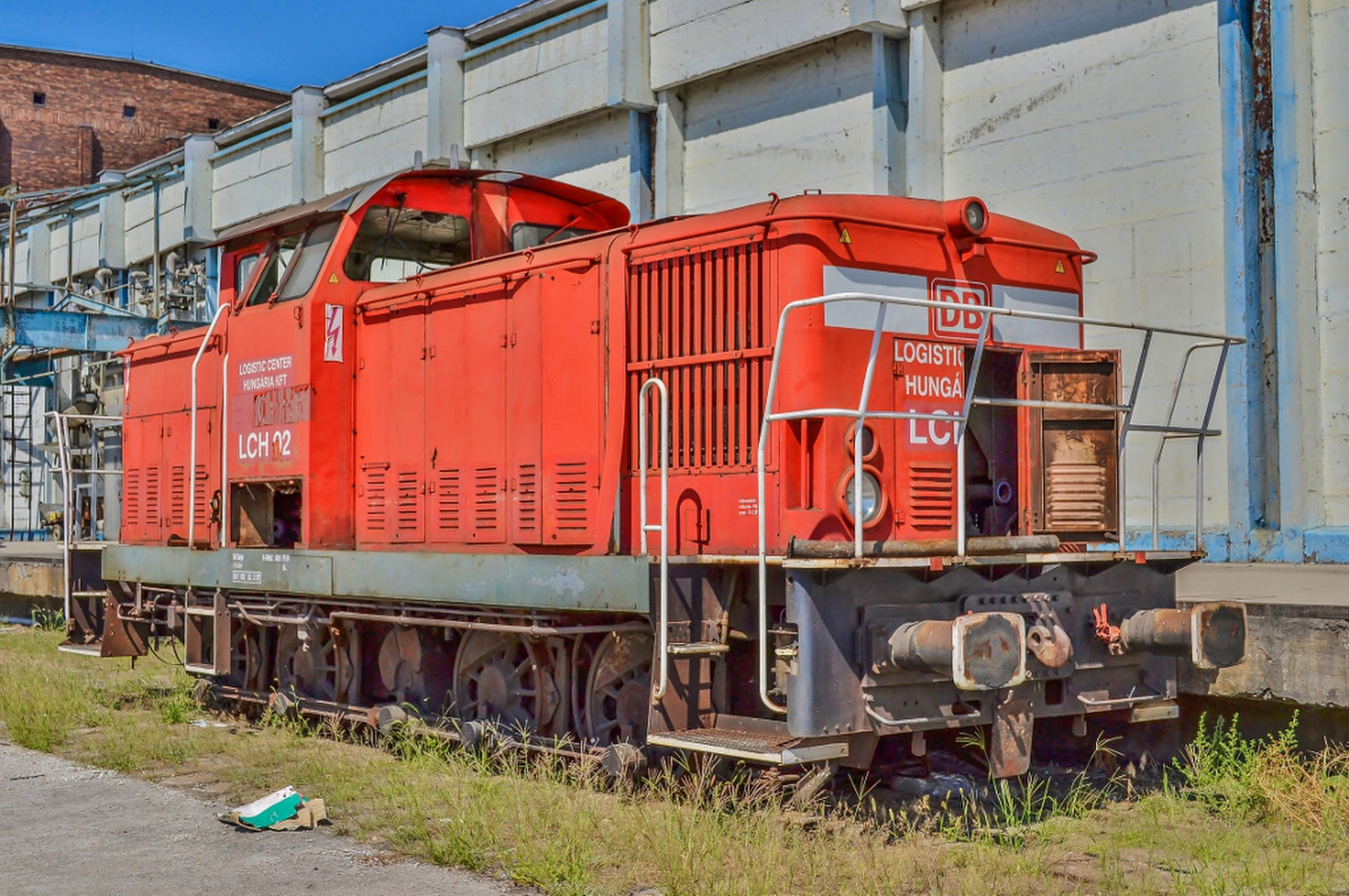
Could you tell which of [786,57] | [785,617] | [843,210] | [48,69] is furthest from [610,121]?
[48,69]

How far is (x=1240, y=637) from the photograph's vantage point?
6.14m

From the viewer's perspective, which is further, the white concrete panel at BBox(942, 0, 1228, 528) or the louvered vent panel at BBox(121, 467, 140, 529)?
the white concrete panel at BBox(942, 0, 1228, 528)

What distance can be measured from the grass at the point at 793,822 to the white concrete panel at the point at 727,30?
8.03 m

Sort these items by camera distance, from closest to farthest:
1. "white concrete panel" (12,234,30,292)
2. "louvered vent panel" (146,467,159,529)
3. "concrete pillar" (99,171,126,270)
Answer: "louvered vent panel" (146,467,159,529)
"concrete pillar" (99,171,126,270)
"white concrete panel" (12,234,30,292)

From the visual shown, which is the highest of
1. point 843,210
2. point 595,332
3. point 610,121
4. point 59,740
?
point 610,121

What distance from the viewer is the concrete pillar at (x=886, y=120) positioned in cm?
1259

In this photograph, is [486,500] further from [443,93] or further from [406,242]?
[443,93]

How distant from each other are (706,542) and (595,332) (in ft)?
4.07

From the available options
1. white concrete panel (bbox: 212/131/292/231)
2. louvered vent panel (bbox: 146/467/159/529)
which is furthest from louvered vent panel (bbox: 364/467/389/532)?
white concrete panel (bbox: 212/131/292/231)

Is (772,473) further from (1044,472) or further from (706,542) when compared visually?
(1044,472)

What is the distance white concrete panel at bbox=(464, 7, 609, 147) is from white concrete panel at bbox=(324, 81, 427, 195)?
83 cm

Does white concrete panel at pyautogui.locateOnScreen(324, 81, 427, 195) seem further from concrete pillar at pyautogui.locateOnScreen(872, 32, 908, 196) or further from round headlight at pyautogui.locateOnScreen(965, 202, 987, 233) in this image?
round headlight at pyautogui.locateOnScreen(965, 202, 987, 233)

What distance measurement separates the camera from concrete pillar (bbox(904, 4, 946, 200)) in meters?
12.5

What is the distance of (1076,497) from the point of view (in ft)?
20.9
